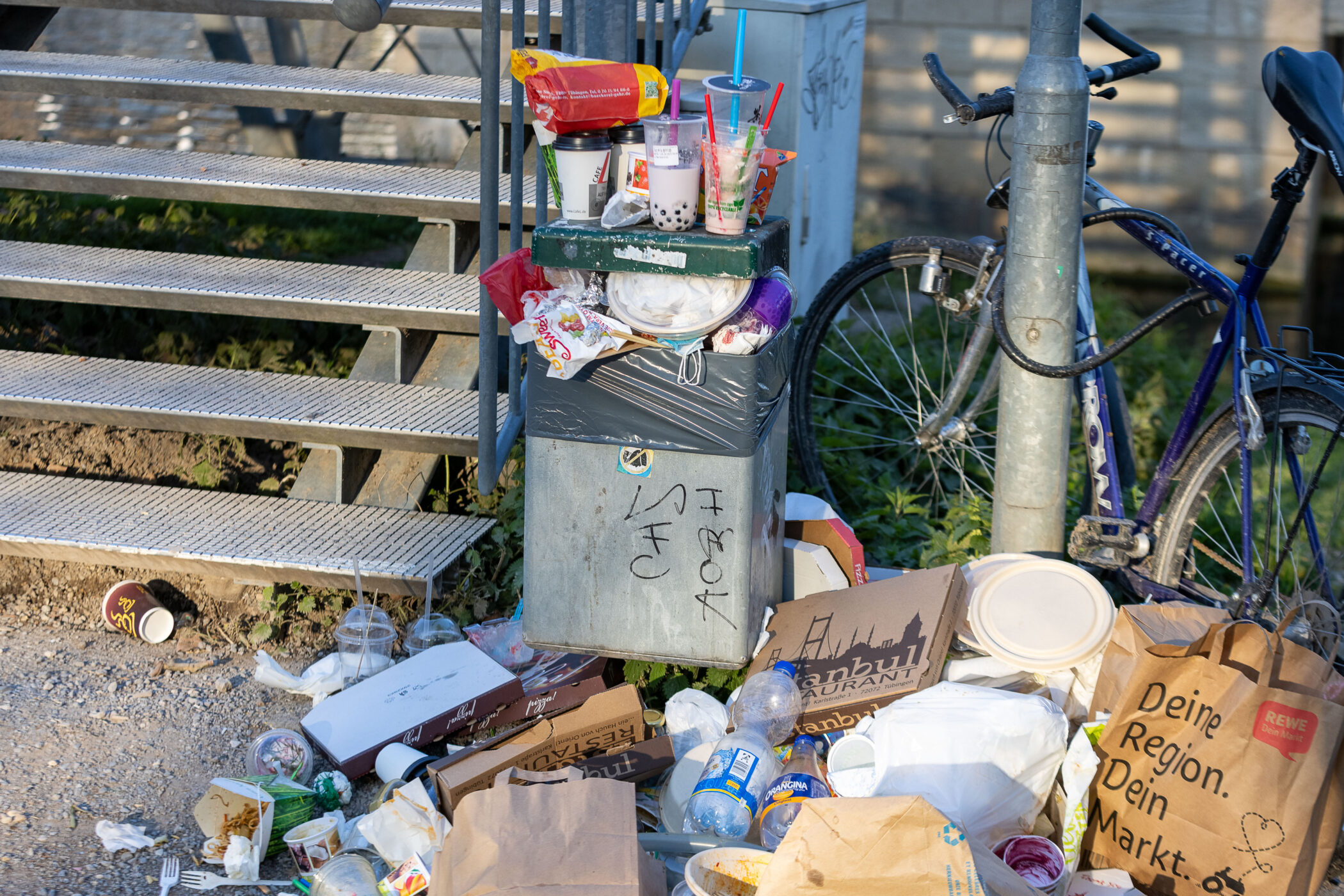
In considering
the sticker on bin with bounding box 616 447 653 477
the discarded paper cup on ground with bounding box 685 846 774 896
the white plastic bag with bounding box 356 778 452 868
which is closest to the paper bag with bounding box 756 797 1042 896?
the discarded paper cup on ground with bounding box 685 846 774 896

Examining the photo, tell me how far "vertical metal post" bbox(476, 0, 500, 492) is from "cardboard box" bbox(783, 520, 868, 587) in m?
0.80

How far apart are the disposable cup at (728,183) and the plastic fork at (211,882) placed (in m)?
1.60

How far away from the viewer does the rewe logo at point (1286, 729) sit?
7.00ft

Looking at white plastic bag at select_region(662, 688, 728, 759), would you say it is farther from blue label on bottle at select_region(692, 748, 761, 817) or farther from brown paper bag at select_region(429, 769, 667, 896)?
brown paper bag at select_region(429, 769, 667, 896)

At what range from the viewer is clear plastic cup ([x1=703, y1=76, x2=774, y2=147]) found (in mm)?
2355

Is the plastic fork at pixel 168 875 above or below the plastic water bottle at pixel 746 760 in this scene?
below

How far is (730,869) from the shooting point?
207 cm

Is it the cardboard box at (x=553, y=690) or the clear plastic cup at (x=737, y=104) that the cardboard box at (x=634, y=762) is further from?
the clear plastic cup at (x=737, y=104)

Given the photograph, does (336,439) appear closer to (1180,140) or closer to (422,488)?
(422,488)

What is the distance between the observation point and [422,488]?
351cm

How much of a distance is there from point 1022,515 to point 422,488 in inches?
67.7

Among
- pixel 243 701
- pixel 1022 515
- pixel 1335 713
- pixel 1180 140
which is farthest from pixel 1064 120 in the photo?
pixel 1180 140

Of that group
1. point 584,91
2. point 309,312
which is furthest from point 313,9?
point 584,91

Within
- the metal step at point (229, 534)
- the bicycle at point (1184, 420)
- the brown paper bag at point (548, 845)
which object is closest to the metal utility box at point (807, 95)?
the bicycle at point (1184, 420)
